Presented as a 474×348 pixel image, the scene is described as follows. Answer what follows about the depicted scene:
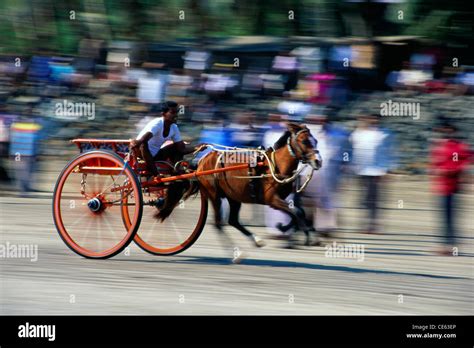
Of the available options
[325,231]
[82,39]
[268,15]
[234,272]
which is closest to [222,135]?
[325,231]

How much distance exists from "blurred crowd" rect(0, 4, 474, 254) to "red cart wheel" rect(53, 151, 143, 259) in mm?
3392

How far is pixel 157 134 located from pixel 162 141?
0.44 ft

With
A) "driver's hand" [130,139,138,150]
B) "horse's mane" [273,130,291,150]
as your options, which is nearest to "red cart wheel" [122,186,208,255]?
"driver's hand" [130,139,138,150]

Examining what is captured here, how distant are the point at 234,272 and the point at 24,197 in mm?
7492

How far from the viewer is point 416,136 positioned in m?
19.9

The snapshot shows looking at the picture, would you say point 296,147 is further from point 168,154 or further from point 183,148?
point 168,154

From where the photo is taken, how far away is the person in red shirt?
42.0 ft

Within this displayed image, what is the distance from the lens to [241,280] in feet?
35.2

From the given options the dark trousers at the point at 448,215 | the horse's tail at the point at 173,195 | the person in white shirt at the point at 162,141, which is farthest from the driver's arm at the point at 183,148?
the dark trousers at the point at 448,215

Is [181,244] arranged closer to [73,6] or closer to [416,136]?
[416,136]

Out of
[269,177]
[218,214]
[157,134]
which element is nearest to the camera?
[157,134]
